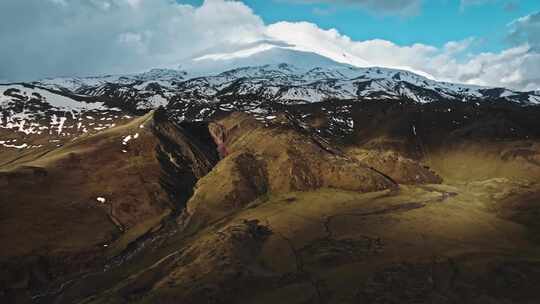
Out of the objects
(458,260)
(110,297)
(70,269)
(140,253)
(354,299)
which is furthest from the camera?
(140,253)

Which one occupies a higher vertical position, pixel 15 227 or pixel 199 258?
pixel 15 227

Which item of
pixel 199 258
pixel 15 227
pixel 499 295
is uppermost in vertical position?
pixel 15 227

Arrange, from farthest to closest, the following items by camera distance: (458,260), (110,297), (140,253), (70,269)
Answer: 1. (140,253)
2. (70,269)
3. (458,260)
4. (110,297)

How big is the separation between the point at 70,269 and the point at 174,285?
45.3m

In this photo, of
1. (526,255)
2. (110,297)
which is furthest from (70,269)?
(526,255)

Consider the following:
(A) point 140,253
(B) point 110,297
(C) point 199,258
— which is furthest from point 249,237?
(B) point 110,297

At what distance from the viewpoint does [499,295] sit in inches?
5536

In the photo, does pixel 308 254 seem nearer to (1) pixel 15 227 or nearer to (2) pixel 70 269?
(2) pixel 70 269

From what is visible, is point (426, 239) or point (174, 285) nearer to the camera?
point (174, 285)

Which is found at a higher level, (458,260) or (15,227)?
A: (15,227)

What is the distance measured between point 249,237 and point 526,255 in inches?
3529

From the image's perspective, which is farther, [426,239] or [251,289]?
[426,239]

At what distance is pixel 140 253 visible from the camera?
185250 mm

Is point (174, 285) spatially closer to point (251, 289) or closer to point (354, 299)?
point (251, 289)
